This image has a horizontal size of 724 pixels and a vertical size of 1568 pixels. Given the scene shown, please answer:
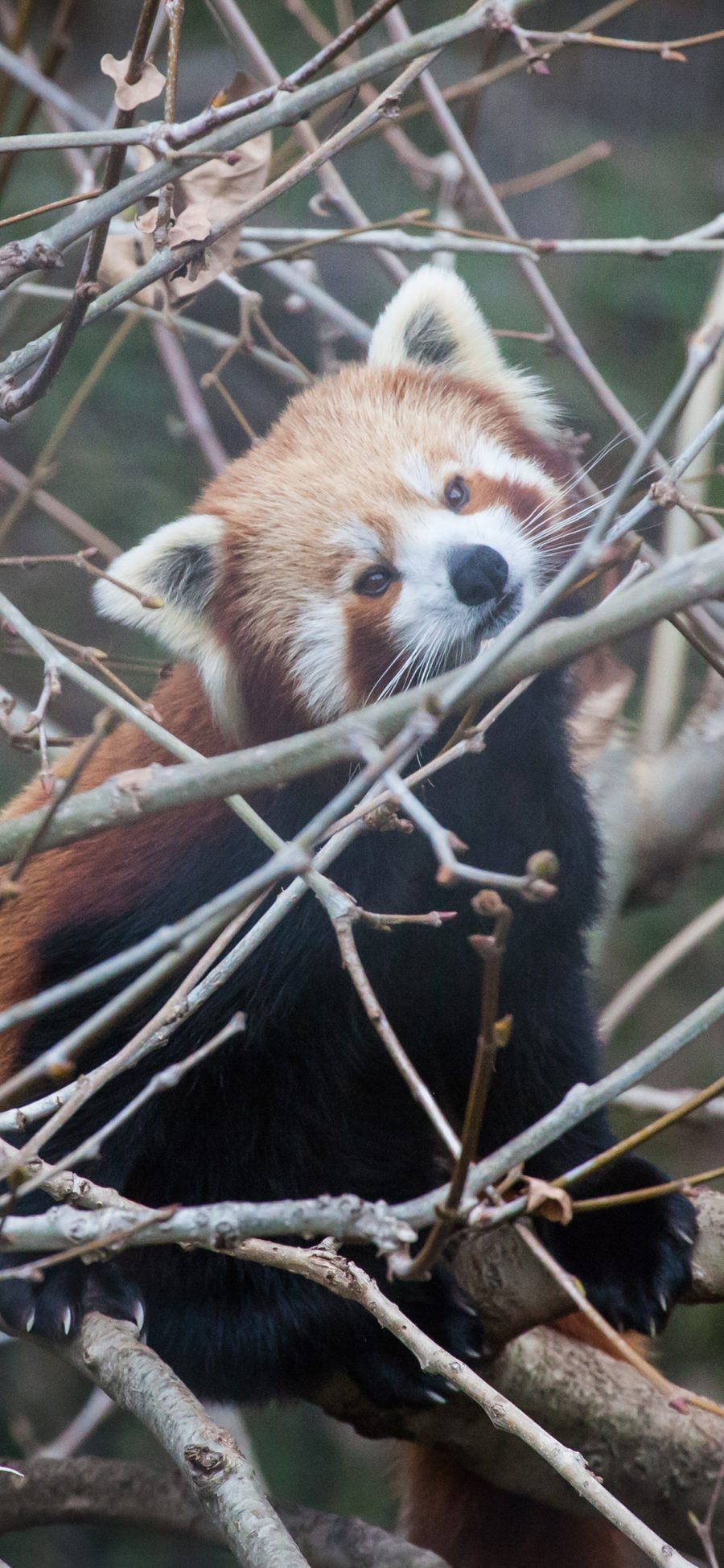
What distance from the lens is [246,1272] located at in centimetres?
224

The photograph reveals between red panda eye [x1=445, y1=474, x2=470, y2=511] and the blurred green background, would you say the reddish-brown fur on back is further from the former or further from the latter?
the blurred green background

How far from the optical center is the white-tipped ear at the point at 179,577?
213 cm

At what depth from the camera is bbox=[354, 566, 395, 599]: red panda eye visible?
212cm

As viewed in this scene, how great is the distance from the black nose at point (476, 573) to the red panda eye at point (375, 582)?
0.40 ft

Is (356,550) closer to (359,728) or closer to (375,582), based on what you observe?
(375,582)

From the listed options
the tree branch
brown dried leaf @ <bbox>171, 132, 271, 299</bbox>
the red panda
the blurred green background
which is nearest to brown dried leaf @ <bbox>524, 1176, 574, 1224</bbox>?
the tree branch

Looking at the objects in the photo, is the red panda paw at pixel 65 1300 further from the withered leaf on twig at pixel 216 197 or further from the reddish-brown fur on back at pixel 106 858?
the withered leaf on twig at pixel 216 197

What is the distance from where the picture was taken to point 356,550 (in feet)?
7.00

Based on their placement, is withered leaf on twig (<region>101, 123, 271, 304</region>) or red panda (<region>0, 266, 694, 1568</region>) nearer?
withered leaf on twig (<region>101, 123, 271, 304</region>)

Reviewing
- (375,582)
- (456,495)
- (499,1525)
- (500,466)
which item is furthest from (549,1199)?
(499,1525)

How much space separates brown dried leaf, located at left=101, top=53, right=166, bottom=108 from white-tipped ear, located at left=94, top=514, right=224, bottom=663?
67cm

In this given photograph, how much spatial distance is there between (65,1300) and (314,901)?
68 cm

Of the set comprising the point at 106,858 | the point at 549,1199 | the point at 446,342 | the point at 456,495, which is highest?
the point at 446,342

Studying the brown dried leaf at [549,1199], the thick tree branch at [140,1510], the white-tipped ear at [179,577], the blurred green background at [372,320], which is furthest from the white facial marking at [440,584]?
the blurred green background at [372,320]
